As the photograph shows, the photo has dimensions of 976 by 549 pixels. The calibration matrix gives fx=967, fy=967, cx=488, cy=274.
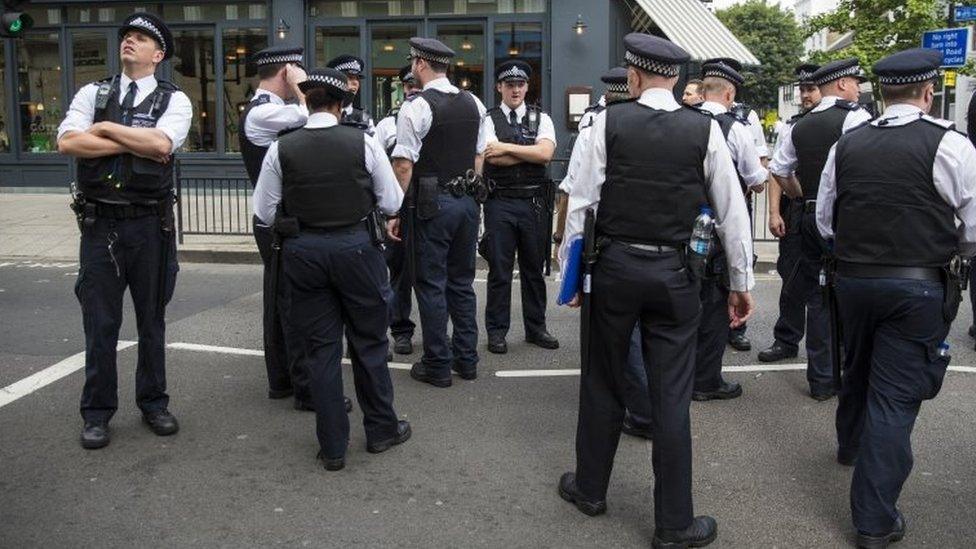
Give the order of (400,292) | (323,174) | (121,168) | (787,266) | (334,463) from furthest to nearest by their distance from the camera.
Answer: (400,292) → (787,266) → (121,168) → (334,463) → (323,174)


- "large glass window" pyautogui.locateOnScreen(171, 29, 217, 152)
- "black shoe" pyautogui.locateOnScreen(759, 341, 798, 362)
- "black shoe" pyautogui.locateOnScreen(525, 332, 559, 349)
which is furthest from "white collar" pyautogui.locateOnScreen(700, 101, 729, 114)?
"large glass window" pyautogui.locateOnScreen(171, 29, 217, 152)

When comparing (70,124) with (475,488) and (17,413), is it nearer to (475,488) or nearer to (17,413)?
(17,413)

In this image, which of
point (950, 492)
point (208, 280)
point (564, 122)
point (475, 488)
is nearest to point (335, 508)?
point (475, 488)

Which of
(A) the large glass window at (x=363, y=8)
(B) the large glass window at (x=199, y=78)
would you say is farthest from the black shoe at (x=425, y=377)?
(B) the large glass window at (x=199, y=78)

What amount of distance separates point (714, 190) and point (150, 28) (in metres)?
3.01

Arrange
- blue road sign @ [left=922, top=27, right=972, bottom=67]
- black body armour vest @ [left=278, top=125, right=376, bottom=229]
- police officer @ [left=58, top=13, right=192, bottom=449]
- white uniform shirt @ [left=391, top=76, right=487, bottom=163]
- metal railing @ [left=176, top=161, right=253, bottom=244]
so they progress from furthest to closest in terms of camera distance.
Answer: blue road sign @ [left=922, top=27, right=972, bottom=67]
metal railing @ [left=176, top=161, right=253, bottom=244]
white uniform shirt @ [left=391, top=76, right=487, bottom=163]
police officer @ [left=58, top=13, right=192, bottom=449]
black body armour vest @ [left=278, top=125, right=376, bottom=229]

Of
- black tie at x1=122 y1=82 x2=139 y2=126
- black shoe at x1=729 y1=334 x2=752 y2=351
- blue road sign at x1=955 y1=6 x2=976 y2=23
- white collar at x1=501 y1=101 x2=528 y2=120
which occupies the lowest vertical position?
black shoe at x1=729 y1=334 x2=752 y2=351

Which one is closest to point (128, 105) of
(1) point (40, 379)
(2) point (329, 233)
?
(2) point (329, 233)

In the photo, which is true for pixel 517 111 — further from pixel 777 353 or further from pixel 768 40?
pixel 768 40

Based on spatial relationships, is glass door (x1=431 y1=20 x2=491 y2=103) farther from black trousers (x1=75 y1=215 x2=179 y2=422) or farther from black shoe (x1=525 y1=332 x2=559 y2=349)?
black trousers (x1=75 y1=215 x2=179 y2=422)

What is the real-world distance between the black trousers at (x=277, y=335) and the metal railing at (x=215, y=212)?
6921 millimetres

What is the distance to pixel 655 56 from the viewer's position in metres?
3.89

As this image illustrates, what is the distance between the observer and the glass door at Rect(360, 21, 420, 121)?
17.8 meters

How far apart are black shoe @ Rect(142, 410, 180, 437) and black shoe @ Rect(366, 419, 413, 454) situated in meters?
1.12
